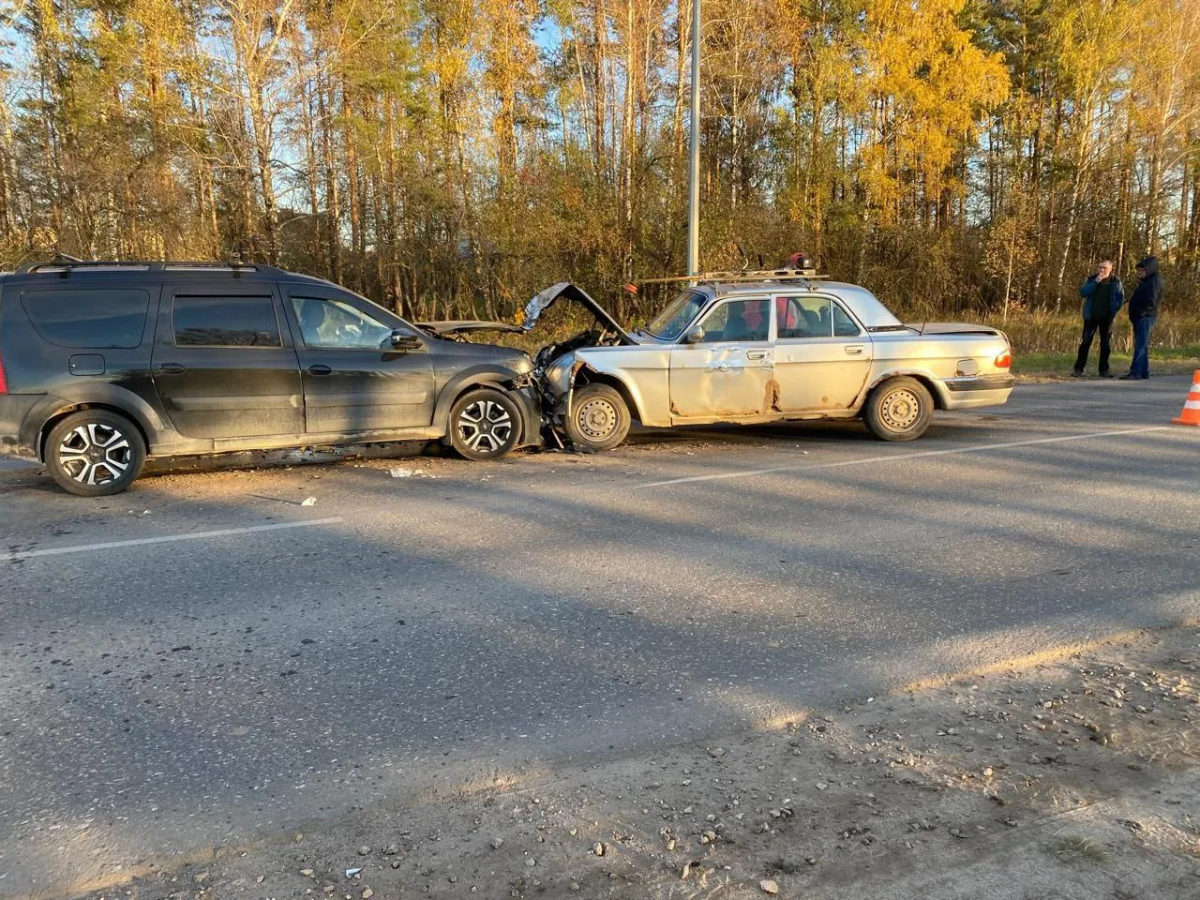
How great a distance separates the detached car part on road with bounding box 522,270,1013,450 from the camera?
30.2 feet

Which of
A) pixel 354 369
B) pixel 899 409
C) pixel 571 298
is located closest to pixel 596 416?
pixel 571 298

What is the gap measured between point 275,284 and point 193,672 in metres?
5.04

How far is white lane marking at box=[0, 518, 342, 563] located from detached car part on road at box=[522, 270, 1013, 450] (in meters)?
3.59

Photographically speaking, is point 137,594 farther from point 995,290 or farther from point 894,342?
point 995,290

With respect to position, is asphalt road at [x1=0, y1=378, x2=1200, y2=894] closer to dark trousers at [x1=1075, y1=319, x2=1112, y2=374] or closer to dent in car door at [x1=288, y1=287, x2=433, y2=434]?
dent in car door at [x1=288, y1=287, x2=433, y2=434]

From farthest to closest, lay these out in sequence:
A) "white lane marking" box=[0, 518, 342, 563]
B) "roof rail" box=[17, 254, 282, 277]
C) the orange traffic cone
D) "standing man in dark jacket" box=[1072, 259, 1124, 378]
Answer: "standing man in dark jacket" box=[1072, 259, 1124, 378] → the orange traffic cone → "roof rail" box=[17, 254, 282, 277] → "white lane marking" box=[0, 518, 342, 563]

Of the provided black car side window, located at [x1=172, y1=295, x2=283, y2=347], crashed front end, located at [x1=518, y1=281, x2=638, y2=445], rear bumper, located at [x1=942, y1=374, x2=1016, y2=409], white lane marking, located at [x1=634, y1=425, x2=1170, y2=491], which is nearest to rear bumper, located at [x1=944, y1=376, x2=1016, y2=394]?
rear bumper, located at [x1=942, y1=374, x2=1016, y2=409]

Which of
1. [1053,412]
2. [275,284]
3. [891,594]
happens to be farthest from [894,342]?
[275,284]

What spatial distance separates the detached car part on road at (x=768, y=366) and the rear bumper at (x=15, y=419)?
15.5 ft

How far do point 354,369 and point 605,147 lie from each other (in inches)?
746

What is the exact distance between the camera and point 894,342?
9531mm

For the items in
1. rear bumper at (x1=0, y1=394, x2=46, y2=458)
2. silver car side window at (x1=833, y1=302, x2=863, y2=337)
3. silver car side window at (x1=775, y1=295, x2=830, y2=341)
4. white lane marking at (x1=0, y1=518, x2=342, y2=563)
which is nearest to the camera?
white lane marking at (x1=0, y1=518, x2=342, y2=563)

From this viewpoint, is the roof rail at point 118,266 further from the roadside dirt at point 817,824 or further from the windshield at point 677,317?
the roadside dirt at point 817,824

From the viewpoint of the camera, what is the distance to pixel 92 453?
287 inches
